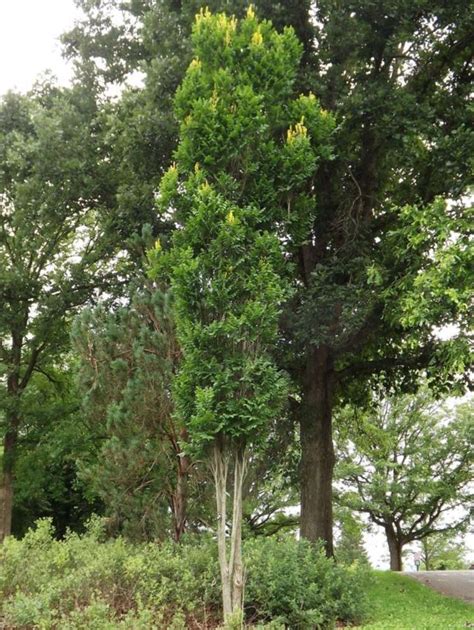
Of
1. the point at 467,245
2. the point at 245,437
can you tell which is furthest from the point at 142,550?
the point at 467,245

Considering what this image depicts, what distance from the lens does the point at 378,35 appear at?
363 inches

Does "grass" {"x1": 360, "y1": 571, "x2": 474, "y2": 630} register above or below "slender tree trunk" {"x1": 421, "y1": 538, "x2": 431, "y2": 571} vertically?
above

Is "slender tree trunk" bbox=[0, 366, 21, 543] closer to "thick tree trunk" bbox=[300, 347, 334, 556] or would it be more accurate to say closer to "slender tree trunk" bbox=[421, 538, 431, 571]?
"thick tree trunk" bbox=[300, 347, 334, 556]

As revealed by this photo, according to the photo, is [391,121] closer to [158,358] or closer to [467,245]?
[467,245]

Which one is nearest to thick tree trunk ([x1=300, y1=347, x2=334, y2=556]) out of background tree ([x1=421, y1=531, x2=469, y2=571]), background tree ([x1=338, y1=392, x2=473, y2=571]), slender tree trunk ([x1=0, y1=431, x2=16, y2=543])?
slender tree trunk ([x1=0, y1=431, x2=16, y2=543])

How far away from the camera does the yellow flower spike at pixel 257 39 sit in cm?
687

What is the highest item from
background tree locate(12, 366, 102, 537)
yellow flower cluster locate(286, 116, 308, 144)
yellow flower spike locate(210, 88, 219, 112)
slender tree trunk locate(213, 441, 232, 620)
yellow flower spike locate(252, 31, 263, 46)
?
yellow flower spike locate(252, 31, 263, 46)

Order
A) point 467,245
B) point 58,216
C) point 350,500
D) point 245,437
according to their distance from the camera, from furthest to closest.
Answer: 1. point 350,500
2. point 58,216
3. point 467,245
4. point 245,437

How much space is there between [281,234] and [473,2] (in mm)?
4736

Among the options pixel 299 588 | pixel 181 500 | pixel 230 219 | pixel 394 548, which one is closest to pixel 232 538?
pixel 299 588

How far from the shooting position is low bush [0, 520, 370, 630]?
18.7ft

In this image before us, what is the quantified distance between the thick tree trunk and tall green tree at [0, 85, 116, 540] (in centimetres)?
479

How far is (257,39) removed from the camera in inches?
271

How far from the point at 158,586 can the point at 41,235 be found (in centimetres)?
968
